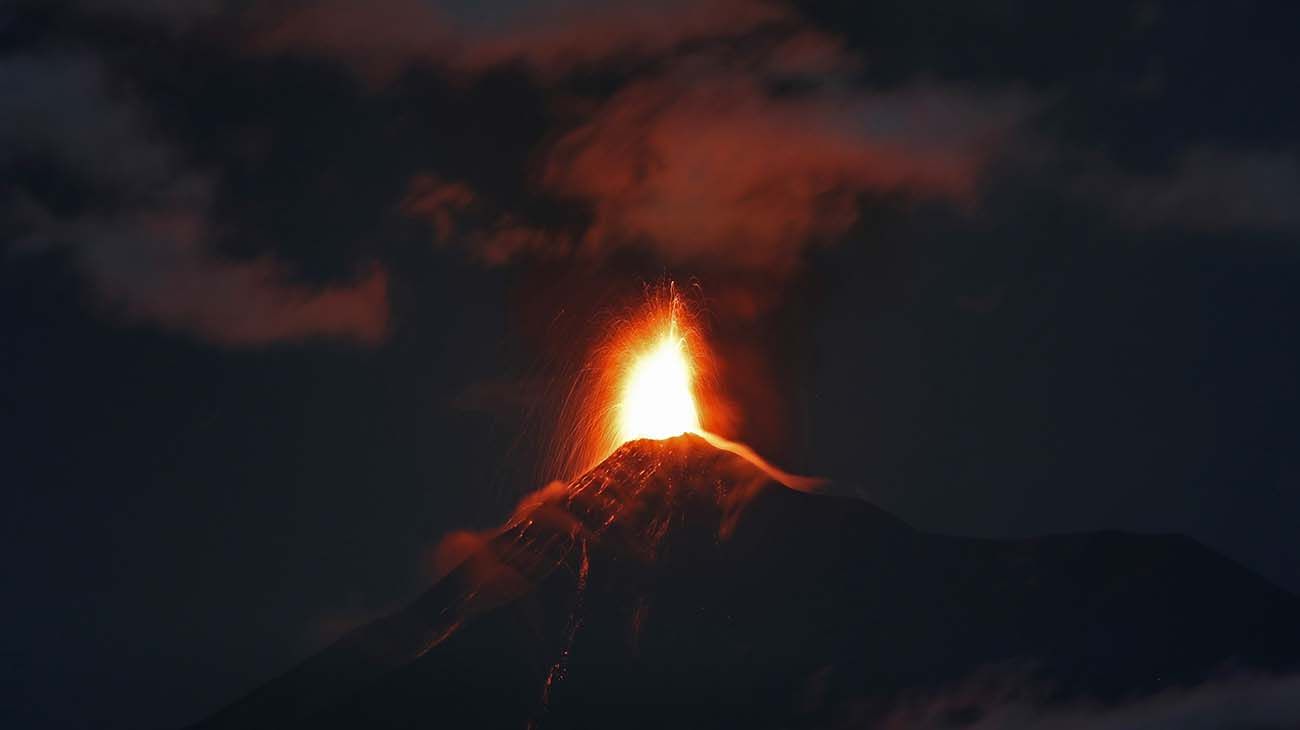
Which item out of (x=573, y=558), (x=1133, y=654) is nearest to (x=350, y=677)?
(x=573, y=558)

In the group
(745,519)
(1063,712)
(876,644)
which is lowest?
(1063,712)

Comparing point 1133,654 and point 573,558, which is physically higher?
point 573,558

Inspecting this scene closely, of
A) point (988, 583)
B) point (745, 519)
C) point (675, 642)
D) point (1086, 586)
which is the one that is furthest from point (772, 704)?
point (1086, 586)

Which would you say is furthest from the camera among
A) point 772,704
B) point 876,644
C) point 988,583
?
point 988,583

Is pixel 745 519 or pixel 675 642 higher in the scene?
pixel 745 519

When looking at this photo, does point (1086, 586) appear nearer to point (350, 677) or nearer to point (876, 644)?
point (876, 644)

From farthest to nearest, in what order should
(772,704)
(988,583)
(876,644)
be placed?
1. (988,583)
2. (876,644)
3. (772,704)

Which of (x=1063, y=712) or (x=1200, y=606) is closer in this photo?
(x=1063, y=712)

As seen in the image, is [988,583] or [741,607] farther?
A: [988,583]

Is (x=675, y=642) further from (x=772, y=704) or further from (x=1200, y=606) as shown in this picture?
(x=1200, y=606)
